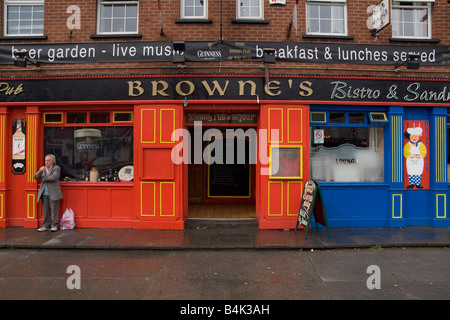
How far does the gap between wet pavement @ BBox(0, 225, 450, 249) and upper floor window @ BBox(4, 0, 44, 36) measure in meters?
5.01

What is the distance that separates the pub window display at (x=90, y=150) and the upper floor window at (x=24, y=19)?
8.51ft

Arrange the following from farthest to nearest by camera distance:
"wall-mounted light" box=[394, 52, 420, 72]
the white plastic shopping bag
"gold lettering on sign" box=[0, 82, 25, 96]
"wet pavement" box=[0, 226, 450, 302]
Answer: "gold lettering on sign" box=[0, 82, 25, 96]
the white plastic shopping bag
"wall-mounted light" box=[394, 52, 420, 72]
"wet pavement" box=[0, 226, 450, 302]

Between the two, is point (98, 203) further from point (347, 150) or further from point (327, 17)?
point (327, 17)

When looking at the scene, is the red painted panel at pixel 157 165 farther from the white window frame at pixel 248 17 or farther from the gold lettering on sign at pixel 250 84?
the white window frame at pixel 248 17

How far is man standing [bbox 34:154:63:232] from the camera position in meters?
7.23

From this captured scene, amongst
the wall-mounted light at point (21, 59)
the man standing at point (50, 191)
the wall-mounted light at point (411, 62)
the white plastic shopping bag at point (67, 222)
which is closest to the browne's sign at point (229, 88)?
the wall-mounted light at point (411, 62)

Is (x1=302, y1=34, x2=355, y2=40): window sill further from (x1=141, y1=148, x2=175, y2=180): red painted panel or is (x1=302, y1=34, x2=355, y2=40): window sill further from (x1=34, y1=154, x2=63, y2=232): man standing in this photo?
(x1=34, y1=154, x2=63, y2=232): man standing

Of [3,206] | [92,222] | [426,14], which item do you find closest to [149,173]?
[92,222]

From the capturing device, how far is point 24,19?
26.2 feet

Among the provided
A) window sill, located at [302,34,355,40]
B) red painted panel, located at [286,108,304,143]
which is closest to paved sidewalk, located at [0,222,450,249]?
red painted panel, located at [286,108,304,143]

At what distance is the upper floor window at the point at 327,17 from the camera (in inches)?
310

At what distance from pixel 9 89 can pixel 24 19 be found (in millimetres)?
1927

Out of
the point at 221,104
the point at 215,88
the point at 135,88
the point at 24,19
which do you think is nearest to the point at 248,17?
the point at 215,88

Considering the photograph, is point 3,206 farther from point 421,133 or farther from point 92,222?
point 421,133
